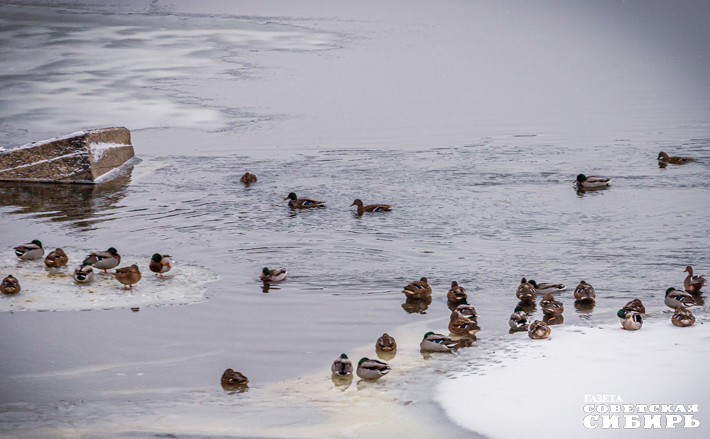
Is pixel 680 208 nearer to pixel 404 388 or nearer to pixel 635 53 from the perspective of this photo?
pixel 404 388

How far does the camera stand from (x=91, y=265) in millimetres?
10383

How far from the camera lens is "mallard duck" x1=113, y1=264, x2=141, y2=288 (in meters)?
9.82

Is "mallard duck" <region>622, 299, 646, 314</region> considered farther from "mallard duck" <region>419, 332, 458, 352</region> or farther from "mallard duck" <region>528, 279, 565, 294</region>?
"mallard duck" <region>419, 332, 458, 352</region>

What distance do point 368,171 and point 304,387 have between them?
399 inches

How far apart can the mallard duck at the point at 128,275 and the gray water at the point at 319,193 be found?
70 centimetres

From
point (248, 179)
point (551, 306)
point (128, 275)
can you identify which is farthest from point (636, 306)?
point (248, 179)

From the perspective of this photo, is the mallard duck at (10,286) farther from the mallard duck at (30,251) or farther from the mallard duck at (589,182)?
the mallard duck at (589,182)

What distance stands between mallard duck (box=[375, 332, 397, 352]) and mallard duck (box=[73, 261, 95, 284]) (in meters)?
4.15

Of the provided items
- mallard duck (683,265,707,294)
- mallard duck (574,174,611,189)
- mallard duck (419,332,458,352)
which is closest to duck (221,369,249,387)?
mallard duck (419,332,458,352)

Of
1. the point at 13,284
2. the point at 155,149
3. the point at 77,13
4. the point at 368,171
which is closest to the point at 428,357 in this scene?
the point at 13,284

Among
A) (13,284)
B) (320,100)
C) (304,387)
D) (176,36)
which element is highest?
(176,36)

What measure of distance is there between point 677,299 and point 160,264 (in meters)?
6.18

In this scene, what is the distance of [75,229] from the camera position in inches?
509

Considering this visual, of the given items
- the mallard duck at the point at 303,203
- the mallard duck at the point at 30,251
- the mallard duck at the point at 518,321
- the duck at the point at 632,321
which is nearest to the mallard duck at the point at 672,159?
the mallard duck at the point at 303,203
